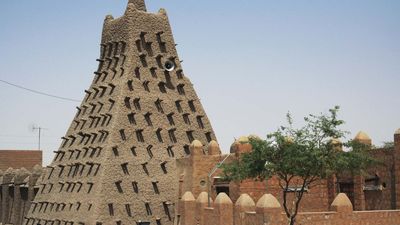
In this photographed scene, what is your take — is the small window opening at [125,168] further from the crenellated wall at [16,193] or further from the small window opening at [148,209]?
the crenellated wall at [16,193]

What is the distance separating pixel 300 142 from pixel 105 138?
13.6 m

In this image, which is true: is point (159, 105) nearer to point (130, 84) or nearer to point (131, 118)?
point (130, 84)

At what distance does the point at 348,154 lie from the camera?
96.6 feet

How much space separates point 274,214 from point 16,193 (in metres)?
29.6

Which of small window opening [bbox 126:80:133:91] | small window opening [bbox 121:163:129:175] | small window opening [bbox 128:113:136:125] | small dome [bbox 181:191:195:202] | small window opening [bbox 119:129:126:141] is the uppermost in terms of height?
small window opening [bbox 126:80:133:91]


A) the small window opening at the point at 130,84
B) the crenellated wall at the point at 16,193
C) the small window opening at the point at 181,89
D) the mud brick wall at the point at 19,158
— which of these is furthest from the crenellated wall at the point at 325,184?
the mud brick wall at the point at 19,158

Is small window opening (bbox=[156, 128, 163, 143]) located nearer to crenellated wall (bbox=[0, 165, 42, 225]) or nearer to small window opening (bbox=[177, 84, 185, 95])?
small window opening (bbox=[177, 84, 185, 95])

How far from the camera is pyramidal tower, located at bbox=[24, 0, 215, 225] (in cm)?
3650

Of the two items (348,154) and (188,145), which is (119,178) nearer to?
(188,145)

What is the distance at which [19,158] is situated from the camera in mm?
65375

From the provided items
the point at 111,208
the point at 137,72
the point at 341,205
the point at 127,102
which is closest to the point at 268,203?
the point at 341,205

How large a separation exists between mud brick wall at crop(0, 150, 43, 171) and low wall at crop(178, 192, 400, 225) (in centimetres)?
3815

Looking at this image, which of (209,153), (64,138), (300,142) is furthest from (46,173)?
(300,142)

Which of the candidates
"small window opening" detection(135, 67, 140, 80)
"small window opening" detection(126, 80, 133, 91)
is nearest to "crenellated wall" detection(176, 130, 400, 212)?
"small window opening" detection(126, 80, 133, 91)
